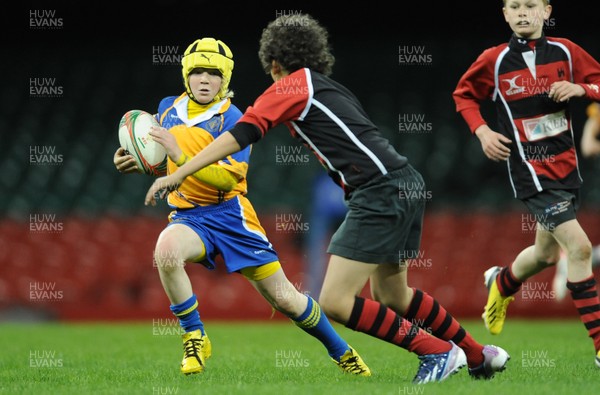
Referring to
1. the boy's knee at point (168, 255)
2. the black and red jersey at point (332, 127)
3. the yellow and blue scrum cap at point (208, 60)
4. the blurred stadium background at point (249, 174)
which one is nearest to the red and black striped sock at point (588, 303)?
the black and red jersey at point (332, 127)

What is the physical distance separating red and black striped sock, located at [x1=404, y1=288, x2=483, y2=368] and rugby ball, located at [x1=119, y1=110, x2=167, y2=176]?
5.58 feet

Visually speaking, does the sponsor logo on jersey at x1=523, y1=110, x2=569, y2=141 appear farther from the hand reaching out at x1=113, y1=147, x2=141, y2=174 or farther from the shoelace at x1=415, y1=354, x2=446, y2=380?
the hand reaching out at x1=113, y1=147, x2=141, y2=174

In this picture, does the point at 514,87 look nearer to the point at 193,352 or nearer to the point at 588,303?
the point at 588,303

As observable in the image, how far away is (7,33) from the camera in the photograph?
19984 mm

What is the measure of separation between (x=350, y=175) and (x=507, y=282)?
211cm

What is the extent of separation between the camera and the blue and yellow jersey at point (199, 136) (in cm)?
547

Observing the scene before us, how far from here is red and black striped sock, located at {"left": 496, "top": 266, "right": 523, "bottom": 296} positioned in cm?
620

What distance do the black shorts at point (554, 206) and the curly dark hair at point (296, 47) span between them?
172 cm

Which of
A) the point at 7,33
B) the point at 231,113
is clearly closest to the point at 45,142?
the point at 7,33

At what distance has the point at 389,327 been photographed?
4574mm

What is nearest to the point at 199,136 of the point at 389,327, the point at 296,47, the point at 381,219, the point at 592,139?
the point at 296,47

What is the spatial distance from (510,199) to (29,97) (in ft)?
32.9

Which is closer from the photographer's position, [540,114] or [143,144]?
[143,144]

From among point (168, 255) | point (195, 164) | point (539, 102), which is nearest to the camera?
point (195, 164)
